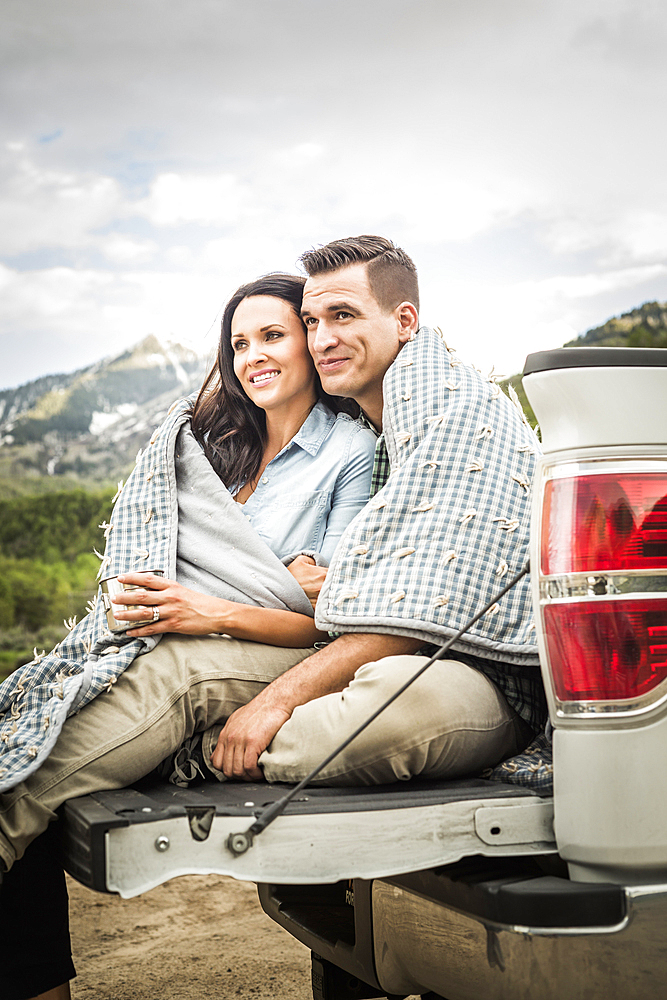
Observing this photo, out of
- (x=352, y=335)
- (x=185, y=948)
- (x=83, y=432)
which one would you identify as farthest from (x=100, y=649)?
(x=83, y=432)

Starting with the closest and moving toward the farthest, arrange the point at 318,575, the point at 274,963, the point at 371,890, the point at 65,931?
the point at 371,890
the point at 65,931
the point at 318,575
the point at 274,963

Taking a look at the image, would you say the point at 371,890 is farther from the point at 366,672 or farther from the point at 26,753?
the point at 26,753

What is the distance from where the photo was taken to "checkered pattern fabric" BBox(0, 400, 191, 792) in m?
1.60

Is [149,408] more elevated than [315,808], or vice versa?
[149,408]

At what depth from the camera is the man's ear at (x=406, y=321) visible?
93.0 inches

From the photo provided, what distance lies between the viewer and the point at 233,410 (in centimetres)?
256

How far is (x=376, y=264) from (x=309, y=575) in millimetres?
834

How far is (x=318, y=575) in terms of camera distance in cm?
207

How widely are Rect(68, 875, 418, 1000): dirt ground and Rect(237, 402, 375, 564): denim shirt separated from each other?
1711 millimetres

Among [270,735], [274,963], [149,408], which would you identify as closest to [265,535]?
[270,735]

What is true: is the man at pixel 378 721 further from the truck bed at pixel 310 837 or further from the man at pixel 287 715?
the truck bed at pixel 310 837

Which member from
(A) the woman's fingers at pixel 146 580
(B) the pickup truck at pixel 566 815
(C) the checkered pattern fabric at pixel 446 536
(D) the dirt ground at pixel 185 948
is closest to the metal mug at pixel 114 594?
(A) the woman's fingers at pixel 146 580

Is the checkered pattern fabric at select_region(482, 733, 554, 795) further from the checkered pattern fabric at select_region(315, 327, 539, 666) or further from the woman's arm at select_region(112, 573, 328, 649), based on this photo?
the woman's arm at select_region(112, 573, 328, 649)

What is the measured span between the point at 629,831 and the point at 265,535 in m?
1.20
